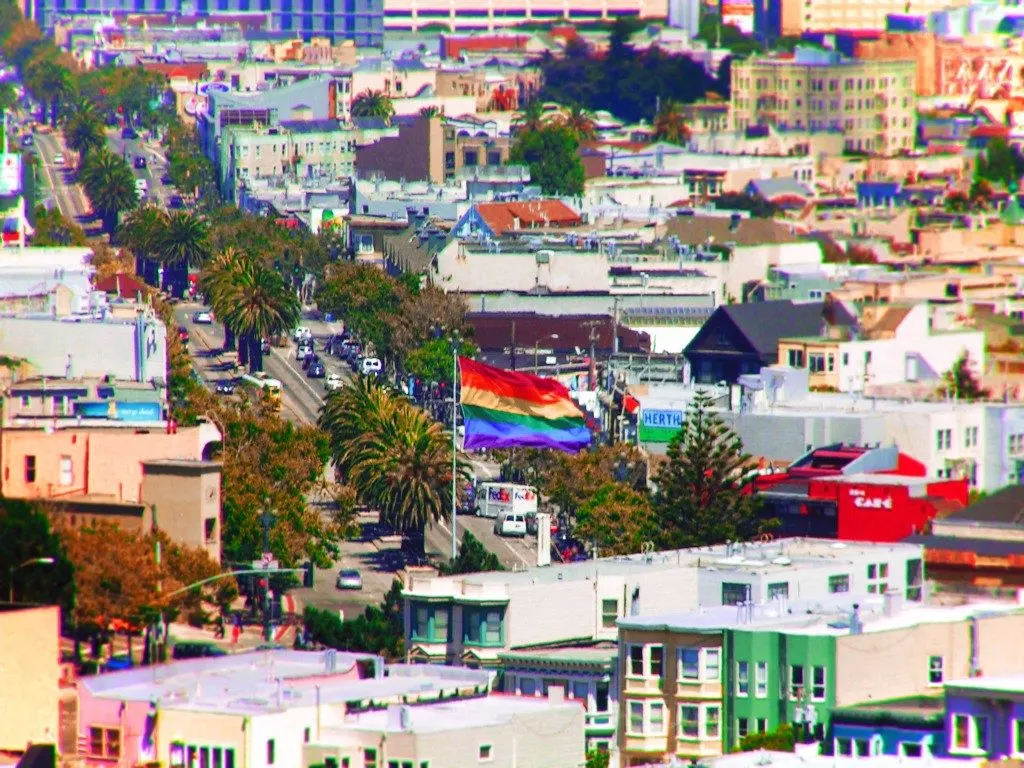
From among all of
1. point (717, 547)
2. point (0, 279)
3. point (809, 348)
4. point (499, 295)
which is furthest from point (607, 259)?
point (717, 547)

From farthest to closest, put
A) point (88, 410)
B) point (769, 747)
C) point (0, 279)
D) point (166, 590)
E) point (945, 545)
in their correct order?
point (0, 279), point (88, 410), point (945, 545), point (166, 590), point (769, 747)

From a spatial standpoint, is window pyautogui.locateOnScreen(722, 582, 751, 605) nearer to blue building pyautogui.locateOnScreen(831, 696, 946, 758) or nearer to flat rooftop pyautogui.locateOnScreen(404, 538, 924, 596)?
flat rooftop pyautogui.locateOnScreen(404, 538, 924, 596)

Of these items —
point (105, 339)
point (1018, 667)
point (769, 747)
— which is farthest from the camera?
point (105, 339)

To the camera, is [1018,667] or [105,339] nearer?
[1018,667]

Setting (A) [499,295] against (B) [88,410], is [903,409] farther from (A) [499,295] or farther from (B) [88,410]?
(A) [499,295]

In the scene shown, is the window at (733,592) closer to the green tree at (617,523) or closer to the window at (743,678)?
the window at (743,678)

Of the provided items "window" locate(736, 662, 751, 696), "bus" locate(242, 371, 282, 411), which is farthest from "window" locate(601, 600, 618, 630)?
"bus" locate(242, 371, 282, 411)

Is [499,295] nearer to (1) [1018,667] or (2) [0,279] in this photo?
(2) [0,279]

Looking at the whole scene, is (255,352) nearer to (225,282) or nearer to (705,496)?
(225,282)
